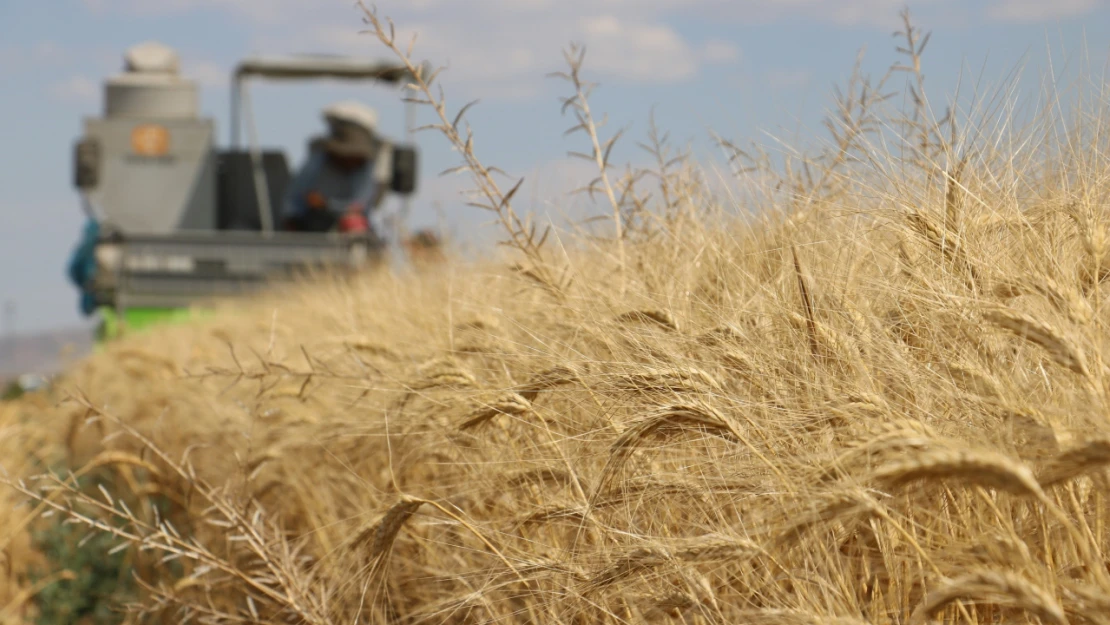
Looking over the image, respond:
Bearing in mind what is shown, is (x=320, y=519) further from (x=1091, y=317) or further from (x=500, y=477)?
(x=1091, y=317)

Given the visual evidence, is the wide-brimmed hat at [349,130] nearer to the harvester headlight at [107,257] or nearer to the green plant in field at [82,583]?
the harvester headlight at [107,257]

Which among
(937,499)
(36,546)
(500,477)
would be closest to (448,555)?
(500,477)

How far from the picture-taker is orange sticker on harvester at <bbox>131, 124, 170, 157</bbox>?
32.6 feet

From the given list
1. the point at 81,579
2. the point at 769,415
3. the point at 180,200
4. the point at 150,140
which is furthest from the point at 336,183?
the point at 769,415

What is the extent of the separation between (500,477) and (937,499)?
0.86m

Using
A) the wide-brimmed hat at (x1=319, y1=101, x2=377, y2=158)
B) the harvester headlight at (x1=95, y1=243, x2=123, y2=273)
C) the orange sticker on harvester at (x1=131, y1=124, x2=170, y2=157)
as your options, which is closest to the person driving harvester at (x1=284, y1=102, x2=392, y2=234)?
the wide-brimmed hat at (x1=319, y1=101, x2=377, y2=158)

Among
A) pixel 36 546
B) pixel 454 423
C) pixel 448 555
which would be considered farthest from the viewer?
pixel 36 546

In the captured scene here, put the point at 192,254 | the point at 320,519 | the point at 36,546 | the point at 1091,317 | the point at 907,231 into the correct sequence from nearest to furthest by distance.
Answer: the point at 1091,317 → the point at 907,231 → the point at 320,519 → the point at 36,546 → the point at 192,254

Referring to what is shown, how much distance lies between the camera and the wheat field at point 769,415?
1105 millimetres

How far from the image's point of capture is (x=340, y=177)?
9.43 metres

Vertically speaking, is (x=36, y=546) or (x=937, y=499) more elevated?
(x=937, y=499)

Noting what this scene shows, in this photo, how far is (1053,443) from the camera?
99 cm

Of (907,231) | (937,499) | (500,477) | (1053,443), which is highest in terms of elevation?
(907,231)

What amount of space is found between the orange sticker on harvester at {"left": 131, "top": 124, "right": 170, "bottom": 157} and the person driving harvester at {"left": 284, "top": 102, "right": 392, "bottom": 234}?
1435mm
